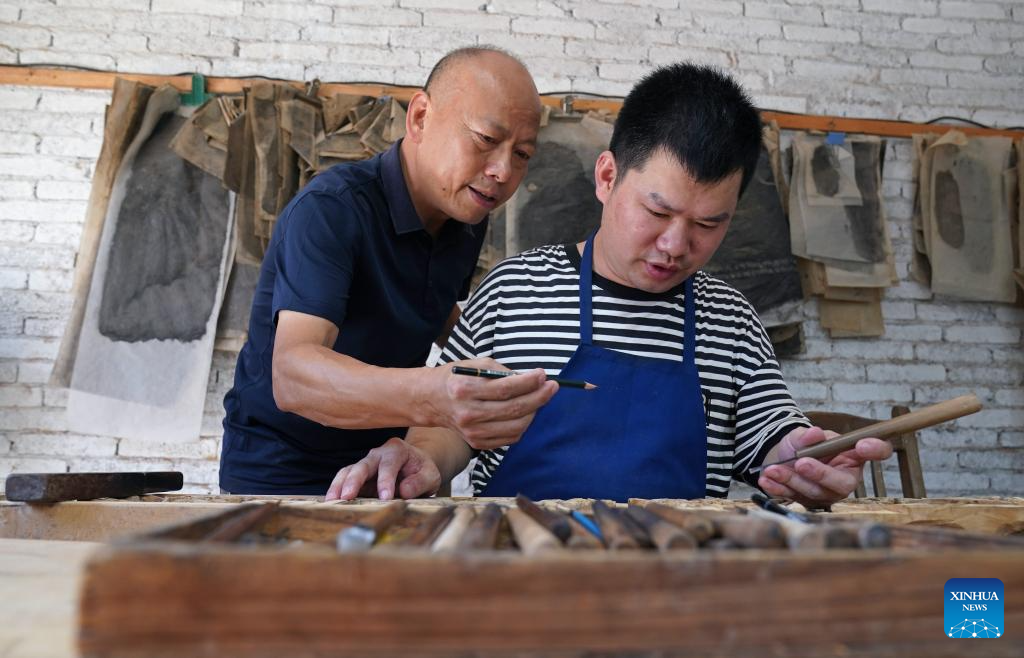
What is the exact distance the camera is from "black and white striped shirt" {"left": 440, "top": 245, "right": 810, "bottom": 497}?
1985mm

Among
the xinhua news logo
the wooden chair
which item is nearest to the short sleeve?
the xinhua news logo

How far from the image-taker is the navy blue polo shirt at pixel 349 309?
184 cm

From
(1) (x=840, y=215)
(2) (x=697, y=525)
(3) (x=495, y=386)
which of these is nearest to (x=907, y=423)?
(3) (x=495, y=386)

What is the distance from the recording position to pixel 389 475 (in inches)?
62.9

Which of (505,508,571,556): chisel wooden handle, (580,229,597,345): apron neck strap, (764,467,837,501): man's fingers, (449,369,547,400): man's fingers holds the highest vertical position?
(580,229,597,345): apron neck strap

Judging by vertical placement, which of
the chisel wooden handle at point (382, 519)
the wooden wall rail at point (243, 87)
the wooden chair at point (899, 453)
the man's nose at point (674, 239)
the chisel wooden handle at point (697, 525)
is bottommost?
the wooden chair at point (899, 453)

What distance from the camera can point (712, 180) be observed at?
Result: 182 cm

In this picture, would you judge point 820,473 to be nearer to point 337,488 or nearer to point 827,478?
point 827,478

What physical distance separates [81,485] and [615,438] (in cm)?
109

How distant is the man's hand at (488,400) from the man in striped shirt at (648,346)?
0.25 meters

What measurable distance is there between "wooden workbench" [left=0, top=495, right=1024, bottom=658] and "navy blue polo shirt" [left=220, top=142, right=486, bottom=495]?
1.25 meters

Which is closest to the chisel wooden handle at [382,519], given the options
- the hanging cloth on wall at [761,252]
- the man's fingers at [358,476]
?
the man's fingers at [358,476]

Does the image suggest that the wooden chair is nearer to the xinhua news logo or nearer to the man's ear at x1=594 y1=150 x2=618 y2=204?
the man's ear at x1=594 y1=150 x2=618 y2=204

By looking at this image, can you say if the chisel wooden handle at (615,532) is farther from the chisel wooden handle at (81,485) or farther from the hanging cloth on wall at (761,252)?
the hanging cloth on wall at (761,252)
